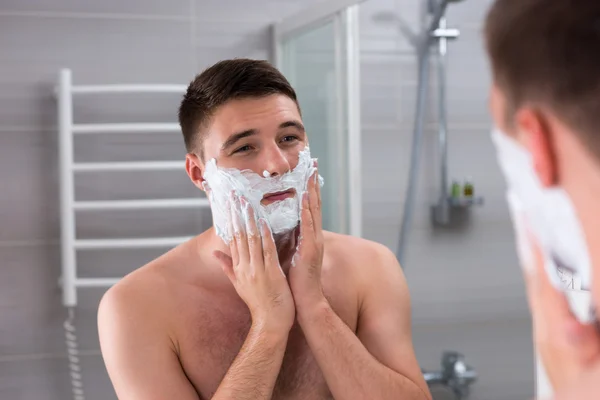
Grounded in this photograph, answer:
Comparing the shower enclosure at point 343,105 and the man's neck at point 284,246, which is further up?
the shower enclosure at point 343,105

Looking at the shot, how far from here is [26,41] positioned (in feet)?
7.36

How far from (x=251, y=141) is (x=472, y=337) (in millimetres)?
758

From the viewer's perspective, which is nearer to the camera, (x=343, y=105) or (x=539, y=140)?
(x=539, y=140)

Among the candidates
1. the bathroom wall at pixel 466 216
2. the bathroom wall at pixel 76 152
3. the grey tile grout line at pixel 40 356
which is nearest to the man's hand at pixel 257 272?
the bathroom wall at pixel 466 216

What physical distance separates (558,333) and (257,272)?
2.45ft

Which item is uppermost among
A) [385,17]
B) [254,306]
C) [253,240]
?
[385,17]

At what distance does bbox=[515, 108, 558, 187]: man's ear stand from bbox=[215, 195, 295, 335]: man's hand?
0.76 metres

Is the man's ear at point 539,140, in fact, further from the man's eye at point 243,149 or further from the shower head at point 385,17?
the shower head at point 385,17

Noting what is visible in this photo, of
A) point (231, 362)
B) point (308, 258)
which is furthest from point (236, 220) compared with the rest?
point (231, 362)

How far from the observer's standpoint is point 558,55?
0.43 metres

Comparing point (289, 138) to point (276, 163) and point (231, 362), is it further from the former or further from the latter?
point (231, 362)

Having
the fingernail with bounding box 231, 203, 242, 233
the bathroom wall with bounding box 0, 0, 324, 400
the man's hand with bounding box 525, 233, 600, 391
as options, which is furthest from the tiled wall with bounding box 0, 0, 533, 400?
the man's hand with bounding box 525, 233, 600, 391

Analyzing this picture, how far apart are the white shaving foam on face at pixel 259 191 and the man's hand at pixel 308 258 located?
0.05 feet

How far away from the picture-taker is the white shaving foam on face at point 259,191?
1.23 metres
